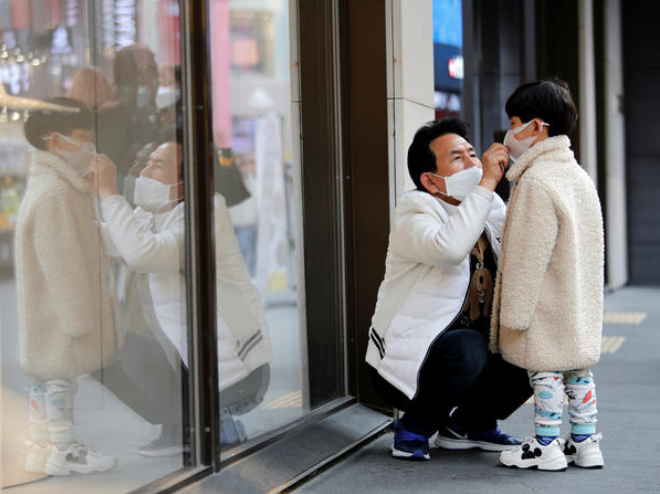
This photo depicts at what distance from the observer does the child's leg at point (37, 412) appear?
8.46 ft

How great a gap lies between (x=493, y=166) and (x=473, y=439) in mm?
1085

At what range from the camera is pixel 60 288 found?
271 centimetres

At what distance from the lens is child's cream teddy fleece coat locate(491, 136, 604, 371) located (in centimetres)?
345

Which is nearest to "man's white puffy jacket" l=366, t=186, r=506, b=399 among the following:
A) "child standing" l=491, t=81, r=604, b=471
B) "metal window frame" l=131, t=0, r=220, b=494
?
"child standing" l=491, t=81, r=604, b=471

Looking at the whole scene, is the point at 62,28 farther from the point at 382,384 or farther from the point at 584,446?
the point at 584,446

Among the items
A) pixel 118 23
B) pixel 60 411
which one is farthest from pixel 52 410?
pixel 118 23

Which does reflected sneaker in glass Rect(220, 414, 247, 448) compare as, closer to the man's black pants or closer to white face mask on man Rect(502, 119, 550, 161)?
the man's black pants

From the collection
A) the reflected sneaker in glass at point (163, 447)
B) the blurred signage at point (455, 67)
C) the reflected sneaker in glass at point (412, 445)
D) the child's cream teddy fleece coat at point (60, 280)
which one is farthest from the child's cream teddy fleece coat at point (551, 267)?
the blurred signage at point (455, 67)

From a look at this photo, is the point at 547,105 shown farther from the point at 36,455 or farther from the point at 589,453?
the point at 36,455

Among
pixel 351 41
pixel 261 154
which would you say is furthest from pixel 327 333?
pixel 351 41

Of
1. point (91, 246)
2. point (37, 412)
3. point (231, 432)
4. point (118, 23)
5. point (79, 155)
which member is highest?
point (118, 23)

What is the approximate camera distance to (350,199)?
4.58 m

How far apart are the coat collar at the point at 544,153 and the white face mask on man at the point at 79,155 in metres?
1.50

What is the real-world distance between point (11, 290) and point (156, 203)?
0.68 metres
